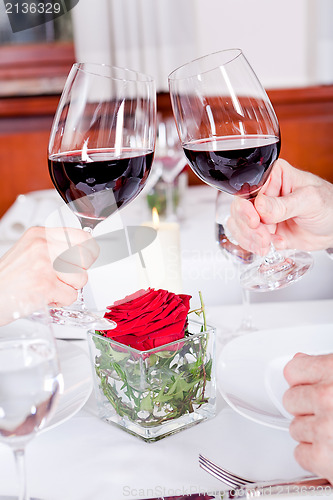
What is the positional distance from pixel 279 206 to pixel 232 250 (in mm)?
143

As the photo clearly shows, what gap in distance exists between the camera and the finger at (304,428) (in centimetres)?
54

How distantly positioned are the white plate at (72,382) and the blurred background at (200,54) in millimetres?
2010

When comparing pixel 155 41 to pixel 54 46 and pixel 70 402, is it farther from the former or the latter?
pixel 70 402

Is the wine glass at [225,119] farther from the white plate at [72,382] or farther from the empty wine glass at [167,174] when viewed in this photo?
the empty wine glass at [167,174]

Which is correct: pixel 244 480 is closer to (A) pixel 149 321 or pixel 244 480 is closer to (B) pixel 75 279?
(A) pixel 149 321

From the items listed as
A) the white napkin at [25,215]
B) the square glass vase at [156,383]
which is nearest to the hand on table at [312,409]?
the square glass vase at [156,383]

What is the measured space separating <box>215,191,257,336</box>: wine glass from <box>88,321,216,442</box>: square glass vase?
287 millimetres

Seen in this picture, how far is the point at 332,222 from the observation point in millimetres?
987

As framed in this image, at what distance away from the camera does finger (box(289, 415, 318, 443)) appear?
542mm

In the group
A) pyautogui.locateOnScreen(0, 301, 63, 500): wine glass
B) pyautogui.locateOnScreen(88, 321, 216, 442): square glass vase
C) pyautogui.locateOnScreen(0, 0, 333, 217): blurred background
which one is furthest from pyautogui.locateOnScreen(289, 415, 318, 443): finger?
pyautogui.locateOnScreen(0, 0, 333, 217): blurred background

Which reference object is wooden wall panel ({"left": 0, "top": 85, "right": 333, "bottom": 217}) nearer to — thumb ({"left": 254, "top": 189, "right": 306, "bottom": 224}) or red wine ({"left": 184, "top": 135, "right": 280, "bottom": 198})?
thumb ({"left": 254, "top": 189, "right": 306, "bottom": 224})

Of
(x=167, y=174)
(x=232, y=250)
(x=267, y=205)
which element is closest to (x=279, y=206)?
(x=267, y=205)

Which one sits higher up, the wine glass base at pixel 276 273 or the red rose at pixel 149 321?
the red rose at pixel 149 321

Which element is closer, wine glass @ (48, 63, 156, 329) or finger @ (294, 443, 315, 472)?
finger @ (294, 443, 315, 472)
